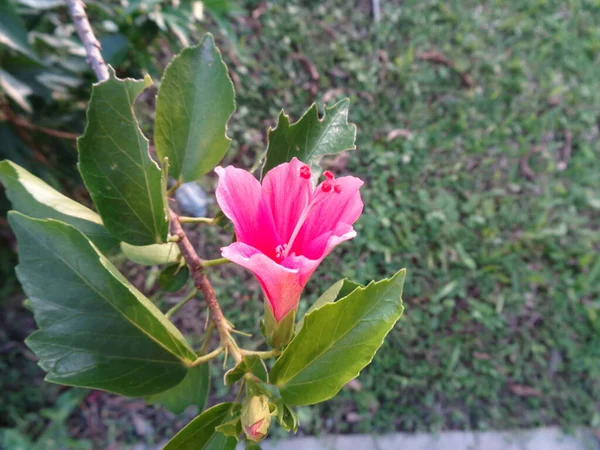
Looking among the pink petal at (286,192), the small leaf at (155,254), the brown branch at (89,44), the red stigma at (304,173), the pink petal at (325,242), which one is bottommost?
the small leaf at (155,254)

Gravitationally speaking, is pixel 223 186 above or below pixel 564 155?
above

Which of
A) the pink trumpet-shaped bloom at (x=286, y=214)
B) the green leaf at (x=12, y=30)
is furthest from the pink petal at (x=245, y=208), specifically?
the green leaf at (x=12, y=30)

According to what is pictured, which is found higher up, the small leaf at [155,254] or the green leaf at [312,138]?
the green leaf at [312,138]

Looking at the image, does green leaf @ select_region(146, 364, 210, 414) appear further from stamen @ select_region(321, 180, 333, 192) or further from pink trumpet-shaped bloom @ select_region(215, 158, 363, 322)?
stamen @ select_region(321, 180, 333, 192)

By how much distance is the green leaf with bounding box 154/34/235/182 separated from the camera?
0.91 m

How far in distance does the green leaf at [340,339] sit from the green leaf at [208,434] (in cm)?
14

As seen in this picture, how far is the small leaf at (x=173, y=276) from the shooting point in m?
1.00

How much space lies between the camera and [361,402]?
2.20 m

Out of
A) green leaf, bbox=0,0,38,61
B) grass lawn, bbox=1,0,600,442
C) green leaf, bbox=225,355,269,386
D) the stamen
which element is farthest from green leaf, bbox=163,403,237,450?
grass lawn, bbox=1,0,600,442

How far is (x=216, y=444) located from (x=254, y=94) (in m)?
Result: 2.02

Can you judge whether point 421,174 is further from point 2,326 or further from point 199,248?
point 2,326

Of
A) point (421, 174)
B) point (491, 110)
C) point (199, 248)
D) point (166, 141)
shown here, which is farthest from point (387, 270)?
point (166, 141)

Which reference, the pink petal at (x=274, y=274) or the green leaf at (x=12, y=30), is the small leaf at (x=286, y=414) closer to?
the pink petal at (x=274, y=274)

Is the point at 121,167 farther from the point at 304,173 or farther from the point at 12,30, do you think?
the point at 12,30
